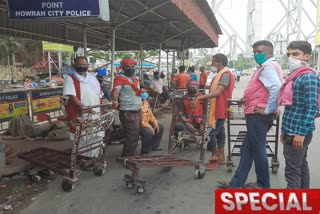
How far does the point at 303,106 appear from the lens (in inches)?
126

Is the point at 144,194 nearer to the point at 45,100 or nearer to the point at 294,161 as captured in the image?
the point at 294,161

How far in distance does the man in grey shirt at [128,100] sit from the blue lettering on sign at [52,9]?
115cm

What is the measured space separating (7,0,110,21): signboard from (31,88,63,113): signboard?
4180 mm

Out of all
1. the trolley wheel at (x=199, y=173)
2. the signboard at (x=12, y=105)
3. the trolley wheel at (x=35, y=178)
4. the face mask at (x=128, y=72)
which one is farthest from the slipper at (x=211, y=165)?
the signboard at (x=12, y=105)

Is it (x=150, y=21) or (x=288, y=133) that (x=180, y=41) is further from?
(x=288, y=133)

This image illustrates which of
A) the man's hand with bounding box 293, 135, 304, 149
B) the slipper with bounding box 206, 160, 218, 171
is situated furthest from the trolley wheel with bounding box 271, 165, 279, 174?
the man's hand with bounding box 293, 135, 304, 149

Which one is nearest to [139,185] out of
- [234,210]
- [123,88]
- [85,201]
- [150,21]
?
[85,201]

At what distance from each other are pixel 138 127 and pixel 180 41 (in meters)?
10.6

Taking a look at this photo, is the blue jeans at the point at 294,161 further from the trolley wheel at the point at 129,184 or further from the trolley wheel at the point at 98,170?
the trolley wheel at the point at 98,170

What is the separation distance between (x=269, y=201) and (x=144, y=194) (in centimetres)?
240

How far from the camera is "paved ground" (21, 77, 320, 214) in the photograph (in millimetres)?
3758

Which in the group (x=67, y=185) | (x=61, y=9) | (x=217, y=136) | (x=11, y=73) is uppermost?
(x=61, y=9)

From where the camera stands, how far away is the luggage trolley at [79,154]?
4.07 metres

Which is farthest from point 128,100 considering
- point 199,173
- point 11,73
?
point 11,73
